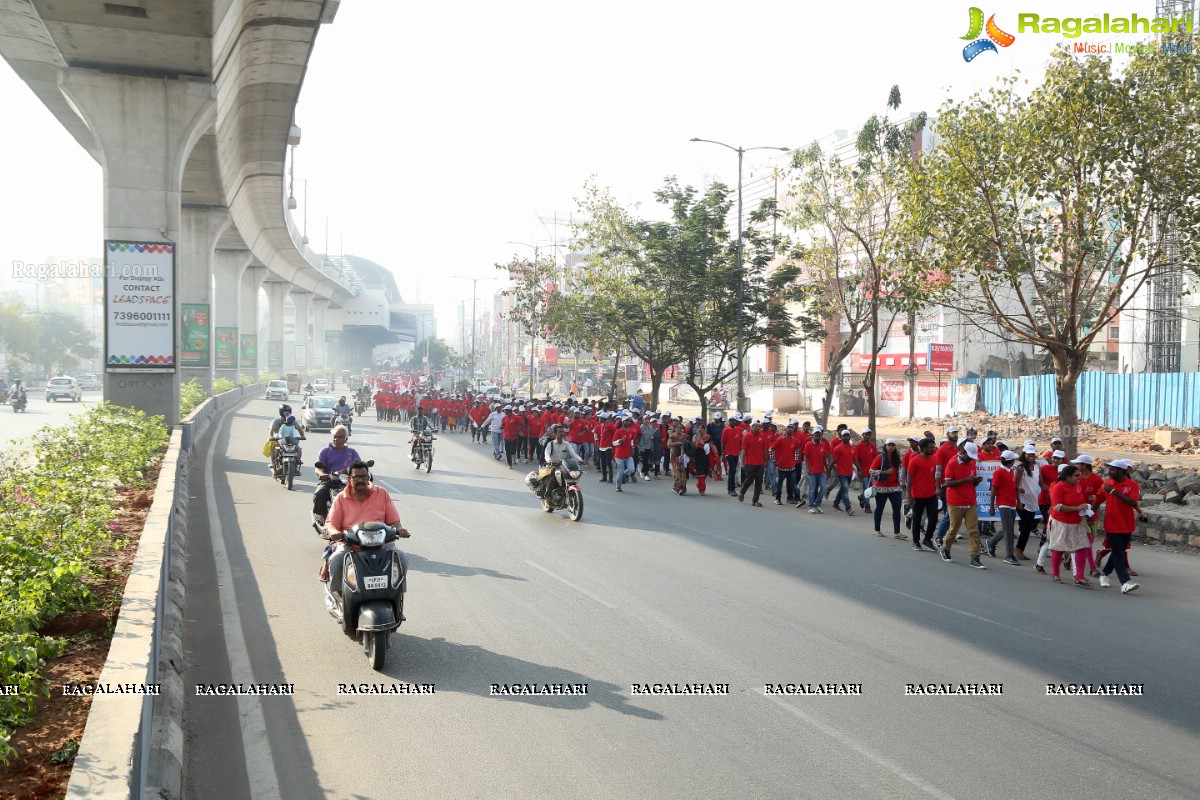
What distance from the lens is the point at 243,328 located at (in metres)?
Result: 77.1

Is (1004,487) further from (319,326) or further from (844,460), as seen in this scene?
(319,326)

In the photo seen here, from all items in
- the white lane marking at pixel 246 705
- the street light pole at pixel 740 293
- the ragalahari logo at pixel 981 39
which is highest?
the ragalahari logo at pixel 981 39

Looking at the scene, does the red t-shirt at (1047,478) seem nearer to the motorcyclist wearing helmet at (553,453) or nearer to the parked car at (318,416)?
the motorcyclist wearing helmet at (553,453)

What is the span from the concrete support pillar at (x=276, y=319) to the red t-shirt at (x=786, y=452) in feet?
234

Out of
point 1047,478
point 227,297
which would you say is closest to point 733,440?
point 1047,478

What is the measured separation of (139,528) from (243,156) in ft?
84.0

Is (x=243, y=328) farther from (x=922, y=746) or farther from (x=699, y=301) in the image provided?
(x=922, y=746)

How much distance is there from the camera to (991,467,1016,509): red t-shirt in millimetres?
12914

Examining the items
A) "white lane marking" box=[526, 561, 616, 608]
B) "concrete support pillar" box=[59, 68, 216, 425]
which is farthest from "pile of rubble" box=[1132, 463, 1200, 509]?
"concrete support pillar" box=[59, 68, 216, 425]

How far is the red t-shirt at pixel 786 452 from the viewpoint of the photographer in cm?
1898

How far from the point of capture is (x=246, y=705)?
691cm

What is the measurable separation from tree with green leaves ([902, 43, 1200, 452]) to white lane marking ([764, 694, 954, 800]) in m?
13.1

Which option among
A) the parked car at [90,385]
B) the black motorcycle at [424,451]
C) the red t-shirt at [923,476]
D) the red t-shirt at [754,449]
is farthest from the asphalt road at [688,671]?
the parked car at [90,385]

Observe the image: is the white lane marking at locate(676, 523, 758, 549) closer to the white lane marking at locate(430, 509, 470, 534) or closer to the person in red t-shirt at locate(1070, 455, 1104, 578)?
the white lane marking at locate(430, 509, 470, 534)
